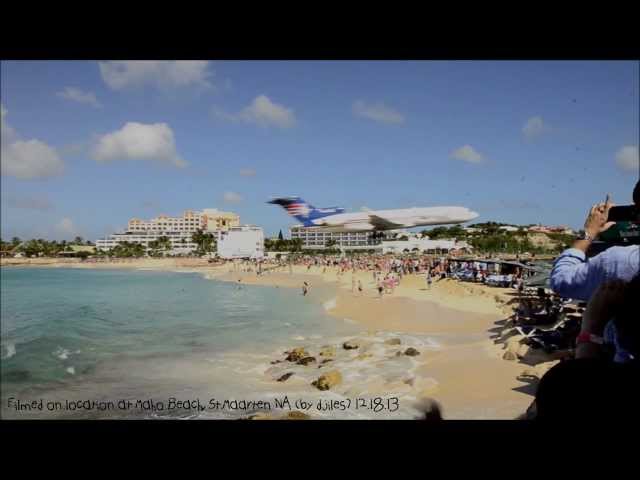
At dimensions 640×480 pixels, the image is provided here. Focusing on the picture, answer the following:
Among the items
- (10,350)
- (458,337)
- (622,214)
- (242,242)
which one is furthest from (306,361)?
(242,242)

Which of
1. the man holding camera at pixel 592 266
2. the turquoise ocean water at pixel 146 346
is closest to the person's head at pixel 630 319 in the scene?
the man holding camera at pixel 592 266

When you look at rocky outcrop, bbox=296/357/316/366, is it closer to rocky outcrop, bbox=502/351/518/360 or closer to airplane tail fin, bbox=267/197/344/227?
rocky outcrop, bbox=502/351/518/360

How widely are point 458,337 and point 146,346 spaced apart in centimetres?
846

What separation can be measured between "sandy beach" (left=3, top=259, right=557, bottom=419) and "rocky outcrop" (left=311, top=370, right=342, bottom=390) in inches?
29.9

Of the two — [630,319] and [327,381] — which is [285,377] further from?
[630,319]

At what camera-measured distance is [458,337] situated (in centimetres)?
965

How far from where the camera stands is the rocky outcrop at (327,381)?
6610 mm

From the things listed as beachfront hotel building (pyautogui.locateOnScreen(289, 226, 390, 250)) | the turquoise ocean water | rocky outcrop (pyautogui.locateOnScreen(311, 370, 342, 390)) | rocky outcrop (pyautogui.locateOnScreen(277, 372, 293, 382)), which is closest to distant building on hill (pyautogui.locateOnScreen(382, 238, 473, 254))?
beachfront hotel building (pyautogui.locateOnScreen(289, 226, 390, 250))

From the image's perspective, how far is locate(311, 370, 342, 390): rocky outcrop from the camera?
6.61 meters

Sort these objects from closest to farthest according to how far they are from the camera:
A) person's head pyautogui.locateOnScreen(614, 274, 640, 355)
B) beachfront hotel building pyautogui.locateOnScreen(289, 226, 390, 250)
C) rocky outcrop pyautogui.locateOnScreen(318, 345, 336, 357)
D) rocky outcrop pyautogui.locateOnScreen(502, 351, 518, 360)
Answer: person's head pyautogui.locateOnScreen(614, 274, 640, 355)
rocky outcrop pyautogui.locateOnScreen(502, 351, 518, 360)
rocky outcrop pyautogui.locateOnScreen(318, 345, 336, 357)
beachfront hotel building pyautogui.locateOnScreen(289, 226, 390, 250)
